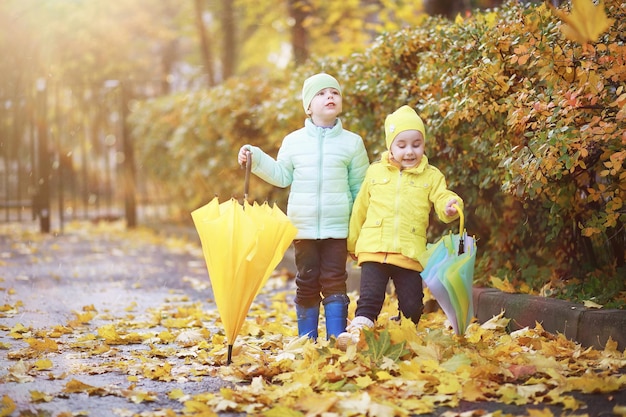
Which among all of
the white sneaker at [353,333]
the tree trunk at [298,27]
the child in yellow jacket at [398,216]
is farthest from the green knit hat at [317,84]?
the tree trunk at [298,27]

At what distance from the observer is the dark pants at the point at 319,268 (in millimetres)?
4785

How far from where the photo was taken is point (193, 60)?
28.8m

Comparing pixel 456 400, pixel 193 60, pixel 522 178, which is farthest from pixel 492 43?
pixel 193 60

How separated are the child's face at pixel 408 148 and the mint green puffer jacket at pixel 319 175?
1.09 feet

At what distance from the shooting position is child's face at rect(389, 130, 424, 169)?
455 centimetres

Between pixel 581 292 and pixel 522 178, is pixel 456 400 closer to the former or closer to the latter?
pixel 522 178

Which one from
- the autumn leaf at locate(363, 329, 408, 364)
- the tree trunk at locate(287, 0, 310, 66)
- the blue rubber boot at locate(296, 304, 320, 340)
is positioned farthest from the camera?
the tree trunk at locate(287, 0, 310, 66)

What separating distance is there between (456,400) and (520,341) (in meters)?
1.13

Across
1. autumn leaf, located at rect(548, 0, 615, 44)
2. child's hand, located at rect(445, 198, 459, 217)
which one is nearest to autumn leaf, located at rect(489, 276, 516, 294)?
child's hand, located at rect(445, 198, 459, 217)

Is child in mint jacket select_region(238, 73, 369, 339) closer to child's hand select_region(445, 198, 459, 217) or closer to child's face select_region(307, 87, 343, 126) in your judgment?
child's face select_region(307, 87, 343, 126)

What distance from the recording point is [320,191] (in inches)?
187

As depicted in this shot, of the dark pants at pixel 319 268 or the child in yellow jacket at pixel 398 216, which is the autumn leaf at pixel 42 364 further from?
the child in yellow jacket at pixel 398 216

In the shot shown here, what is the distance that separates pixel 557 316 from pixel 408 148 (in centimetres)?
125

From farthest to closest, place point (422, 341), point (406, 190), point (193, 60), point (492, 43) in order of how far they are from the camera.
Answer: point (193, 60)
point (492, 43)
point (406, 190)
point (422, 341)
